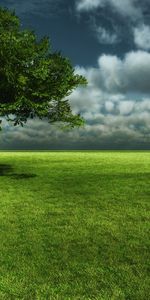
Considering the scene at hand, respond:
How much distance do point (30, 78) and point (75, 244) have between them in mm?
25263

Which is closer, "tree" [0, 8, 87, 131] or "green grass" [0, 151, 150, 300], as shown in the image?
"green grass" [0, 151, 150, 300]

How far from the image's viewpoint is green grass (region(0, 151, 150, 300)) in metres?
10.8

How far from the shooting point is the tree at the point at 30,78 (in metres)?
36.5

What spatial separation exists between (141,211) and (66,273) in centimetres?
1039

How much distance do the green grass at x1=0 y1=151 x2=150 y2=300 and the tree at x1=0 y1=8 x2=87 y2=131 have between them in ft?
36.9

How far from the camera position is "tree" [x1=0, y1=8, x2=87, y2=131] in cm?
3650

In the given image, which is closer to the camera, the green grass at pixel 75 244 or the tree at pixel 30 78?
the green grass at pixel 75 244

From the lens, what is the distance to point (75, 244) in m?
15.0

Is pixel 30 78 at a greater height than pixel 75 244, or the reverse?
pixel 30 78

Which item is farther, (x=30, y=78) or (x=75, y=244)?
(x=30, y=78)

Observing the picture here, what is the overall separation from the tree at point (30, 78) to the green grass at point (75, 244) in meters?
11.2

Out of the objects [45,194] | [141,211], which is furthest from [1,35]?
[141,211]

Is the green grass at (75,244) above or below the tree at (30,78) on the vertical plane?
below

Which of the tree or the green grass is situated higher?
the tree
